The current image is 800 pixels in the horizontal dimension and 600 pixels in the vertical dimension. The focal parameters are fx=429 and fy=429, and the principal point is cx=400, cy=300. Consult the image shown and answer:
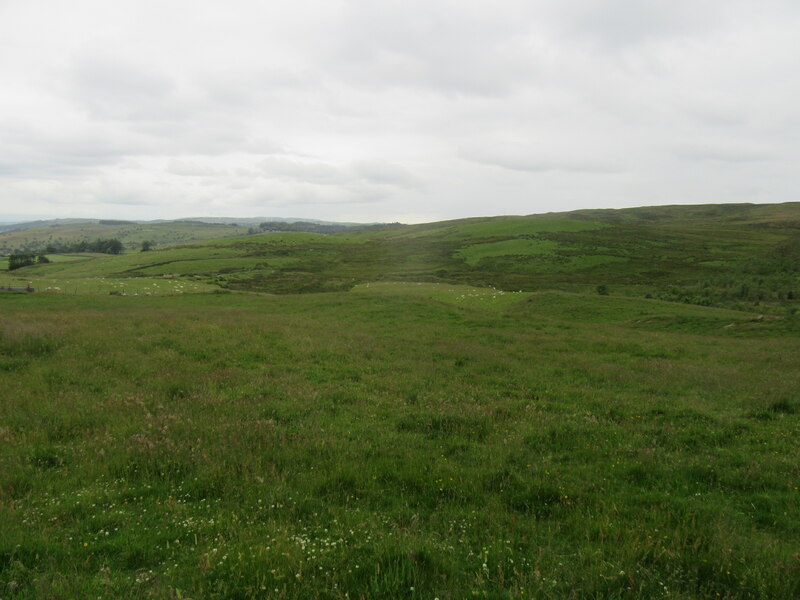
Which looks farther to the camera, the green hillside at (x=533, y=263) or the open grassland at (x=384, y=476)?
the green hillside at (x=533, y=263)

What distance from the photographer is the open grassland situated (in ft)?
15.3

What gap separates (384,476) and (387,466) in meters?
0.28

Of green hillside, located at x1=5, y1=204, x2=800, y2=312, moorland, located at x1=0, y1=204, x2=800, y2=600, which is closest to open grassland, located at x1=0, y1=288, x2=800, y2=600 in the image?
moorland, located at x1=0, y1=204, x2=800, y2=600

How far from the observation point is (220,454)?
7.70 meters

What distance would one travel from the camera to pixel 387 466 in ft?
24.5

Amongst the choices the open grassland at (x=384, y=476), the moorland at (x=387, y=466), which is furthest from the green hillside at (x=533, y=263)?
the open grassland at (x=384, y=476)

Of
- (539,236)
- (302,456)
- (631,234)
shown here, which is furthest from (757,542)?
(631,234)

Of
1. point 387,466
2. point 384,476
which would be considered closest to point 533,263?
point 387,466

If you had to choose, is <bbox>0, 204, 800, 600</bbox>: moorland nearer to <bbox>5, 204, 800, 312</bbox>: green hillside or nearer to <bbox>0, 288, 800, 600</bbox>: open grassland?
<bbox>0, 288, 800, 600</bbox>: open grassland

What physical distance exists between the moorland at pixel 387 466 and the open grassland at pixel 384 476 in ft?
0.12

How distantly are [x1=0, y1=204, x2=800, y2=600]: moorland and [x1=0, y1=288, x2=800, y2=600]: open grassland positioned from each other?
38 millimetres

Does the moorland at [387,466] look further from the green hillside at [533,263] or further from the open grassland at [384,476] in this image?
the green hillside at [533,263]

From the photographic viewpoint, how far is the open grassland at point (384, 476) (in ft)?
15.3

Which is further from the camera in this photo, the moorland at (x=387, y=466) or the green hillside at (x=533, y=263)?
the green hillside at (x=533, y=263)
